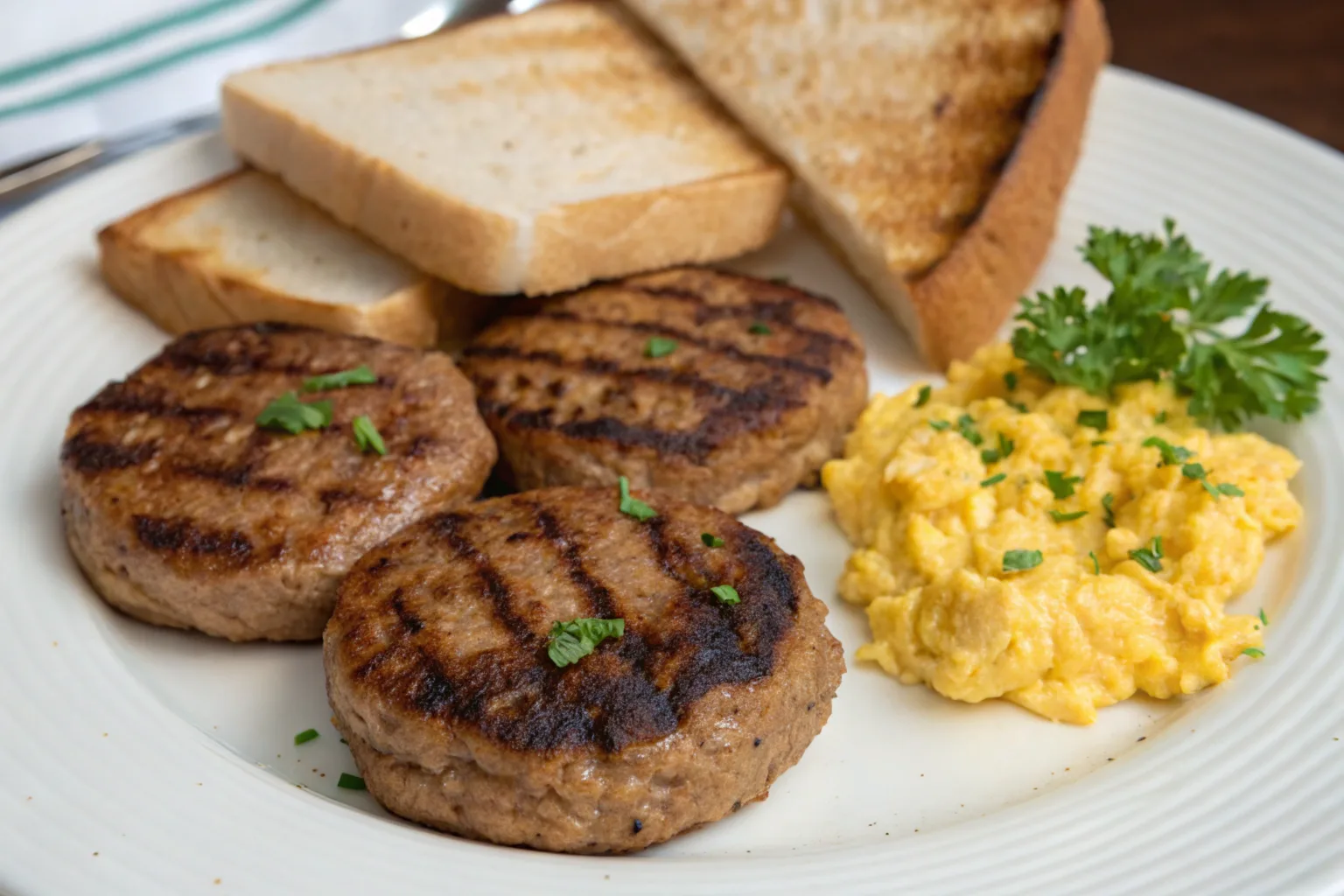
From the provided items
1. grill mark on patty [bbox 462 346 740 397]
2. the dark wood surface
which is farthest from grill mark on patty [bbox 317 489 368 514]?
the dark wood surface

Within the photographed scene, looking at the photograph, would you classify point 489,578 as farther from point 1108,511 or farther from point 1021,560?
point 1108,511

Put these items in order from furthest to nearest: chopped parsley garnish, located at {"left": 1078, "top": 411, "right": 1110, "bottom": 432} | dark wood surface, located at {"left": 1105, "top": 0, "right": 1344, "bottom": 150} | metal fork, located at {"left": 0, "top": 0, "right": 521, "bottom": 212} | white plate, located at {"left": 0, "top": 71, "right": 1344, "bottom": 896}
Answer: dark wood surface, located at {"left": 1105, "top": 0, "right": 1344, "bottom": 150}, metal fork, located at {"left": 0, "top": 0, "right": 521, "bottom": 212}, chopped parsley garnish, located at {"left": 1078, "top": 411, "right": 1110, "bottom": 432}, white plate, located at {"left": 0, "top": 71, "right": 1344, "bottom": 896}

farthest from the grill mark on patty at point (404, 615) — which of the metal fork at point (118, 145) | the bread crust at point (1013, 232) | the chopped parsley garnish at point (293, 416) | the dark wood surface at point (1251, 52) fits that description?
the dark wood surface at point (1251, 52)

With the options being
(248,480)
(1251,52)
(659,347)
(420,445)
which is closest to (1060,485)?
(659,347)

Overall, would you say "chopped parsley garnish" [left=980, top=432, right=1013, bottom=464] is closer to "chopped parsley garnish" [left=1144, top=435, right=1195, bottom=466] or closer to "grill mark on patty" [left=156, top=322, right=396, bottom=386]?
"chopped parsley garnish" [left=1144, top=435, right=1195, bottom=466]

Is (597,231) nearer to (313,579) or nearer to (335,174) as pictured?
(335,174)

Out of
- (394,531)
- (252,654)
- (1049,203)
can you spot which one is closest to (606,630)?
(394,531)
